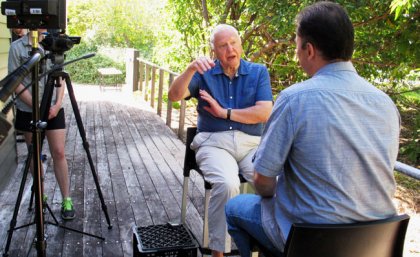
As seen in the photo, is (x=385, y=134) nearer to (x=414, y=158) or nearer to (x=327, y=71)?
(x=327, y=71)

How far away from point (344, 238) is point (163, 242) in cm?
107

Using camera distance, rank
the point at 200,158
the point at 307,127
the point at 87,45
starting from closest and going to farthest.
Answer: the point at 307,127
the point at 200,158
the point at 87,45

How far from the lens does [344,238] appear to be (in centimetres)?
128

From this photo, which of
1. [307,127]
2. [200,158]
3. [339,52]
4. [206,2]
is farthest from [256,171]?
[206,2]

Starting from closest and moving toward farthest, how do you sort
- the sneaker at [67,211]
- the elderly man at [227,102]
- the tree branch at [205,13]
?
the elderly man at [227,102] → the sneaker at [67,211] → the tree branch at [205,13]

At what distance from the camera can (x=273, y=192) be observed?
155 cm

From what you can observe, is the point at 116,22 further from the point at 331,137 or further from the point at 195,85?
the point at 331,137

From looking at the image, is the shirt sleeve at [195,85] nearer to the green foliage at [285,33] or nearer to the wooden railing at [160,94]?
the green foliage at [285,33]

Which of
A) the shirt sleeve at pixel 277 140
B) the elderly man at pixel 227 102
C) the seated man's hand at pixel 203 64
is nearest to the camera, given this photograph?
the shirt sleeve at pixel 277 140

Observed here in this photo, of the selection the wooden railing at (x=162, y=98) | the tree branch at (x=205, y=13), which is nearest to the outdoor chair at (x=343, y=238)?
the wooden railing at (x=162, y=98)

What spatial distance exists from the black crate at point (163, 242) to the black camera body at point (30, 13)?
1.10 meters

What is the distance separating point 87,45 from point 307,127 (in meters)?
15.6

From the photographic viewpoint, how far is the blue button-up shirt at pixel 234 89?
8.14 feet

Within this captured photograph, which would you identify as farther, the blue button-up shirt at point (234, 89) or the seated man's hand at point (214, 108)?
the blue button-up shirt at point (234, 89)
